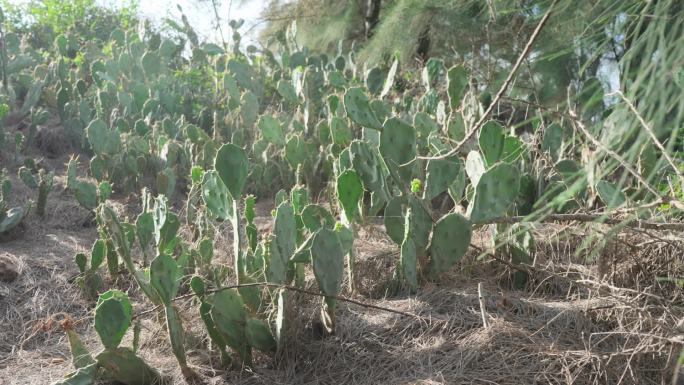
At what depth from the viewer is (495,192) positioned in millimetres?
2531

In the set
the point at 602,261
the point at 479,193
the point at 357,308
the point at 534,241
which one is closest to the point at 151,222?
the point at 357,308

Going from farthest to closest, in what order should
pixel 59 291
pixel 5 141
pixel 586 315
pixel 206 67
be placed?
pixel 206 67
pixel 5 141
pixel 59 291
pixel 586 315

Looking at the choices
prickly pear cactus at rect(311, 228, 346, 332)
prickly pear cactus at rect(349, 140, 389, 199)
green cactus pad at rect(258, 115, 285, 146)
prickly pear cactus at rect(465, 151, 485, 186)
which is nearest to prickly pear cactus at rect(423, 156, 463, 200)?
prickly pear cactus at rect(465, 151, 485, 186)

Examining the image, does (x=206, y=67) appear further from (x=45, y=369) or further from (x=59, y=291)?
(x=45, y=369)

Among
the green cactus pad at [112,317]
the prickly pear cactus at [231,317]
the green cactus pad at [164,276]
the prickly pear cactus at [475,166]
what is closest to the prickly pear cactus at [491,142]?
the prickly pear cactus at [475,166]

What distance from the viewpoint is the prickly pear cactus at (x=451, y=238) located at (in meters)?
2.53

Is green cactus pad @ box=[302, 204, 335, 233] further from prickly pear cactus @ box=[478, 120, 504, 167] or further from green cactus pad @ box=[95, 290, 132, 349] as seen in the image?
green cactus pad @ box=[95, 290, 132, 349]

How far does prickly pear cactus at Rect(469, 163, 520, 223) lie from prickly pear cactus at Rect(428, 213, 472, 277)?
55mm

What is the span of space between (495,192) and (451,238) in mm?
207

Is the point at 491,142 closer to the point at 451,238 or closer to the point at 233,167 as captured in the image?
the point at 451,238

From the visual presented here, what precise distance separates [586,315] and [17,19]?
858 cm

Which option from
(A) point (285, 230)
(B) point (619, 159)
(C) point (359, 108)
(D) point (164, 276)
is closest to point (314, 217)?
(A) point (285, 230)

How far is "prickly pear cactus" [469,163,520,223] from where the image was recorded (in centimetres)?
252

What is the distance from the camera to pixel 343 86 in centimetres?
503
